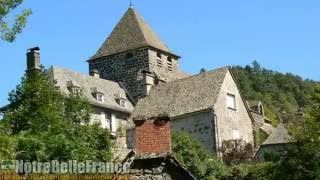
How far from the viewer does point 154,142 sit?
17.6 meters

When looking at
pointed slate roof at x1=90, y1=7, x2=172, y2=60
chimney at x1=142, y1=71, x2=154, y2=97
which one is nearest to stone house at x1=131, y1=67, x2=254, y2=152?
chimney at x1=142, y1=71, x2=154, y2=97

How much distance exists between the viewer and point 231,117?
49.4 metres

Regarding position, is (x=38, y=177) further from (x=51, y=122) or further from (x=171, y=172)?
(x=51, y=122)

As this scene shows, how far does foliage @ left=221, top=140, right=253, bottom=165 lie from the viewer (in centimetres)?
4600

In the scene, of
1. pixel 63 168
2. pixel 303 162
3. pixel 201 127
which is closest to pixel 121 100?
pixel 201 127

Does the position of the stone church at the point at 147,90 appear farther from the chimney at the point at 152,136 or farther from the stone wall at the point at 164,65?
the chimney at the point at 152,136

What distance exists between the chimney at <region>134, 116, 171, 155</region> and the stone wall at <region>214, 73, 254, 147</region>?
97.5ft

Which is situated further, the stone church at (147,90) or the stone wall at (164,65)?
the stone wall at (164,65)

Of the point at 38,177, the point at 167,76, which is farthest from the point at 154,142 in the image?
the point at 167,76

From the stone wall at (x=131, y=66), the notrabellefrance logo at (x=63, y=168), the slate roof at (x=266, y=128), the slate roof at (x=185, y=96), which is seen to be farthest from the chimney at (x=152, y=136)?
the stone wall at (x=131, y=66)

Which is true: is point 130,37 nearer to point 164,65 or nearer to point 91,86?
point 164,65

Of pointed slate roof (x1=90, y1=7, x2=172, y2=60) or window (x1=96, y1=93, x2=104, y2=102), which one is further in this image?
pointed slate roof (x1=90, y1=7, x2=172, y2=60)

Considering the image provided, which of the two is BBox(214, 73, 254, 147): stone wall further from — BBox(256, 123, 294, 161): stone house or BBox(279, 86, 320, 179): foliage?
BBox(279, 86, 320, 179): foliage

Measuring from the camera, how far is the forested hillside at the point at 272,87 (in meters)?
103
